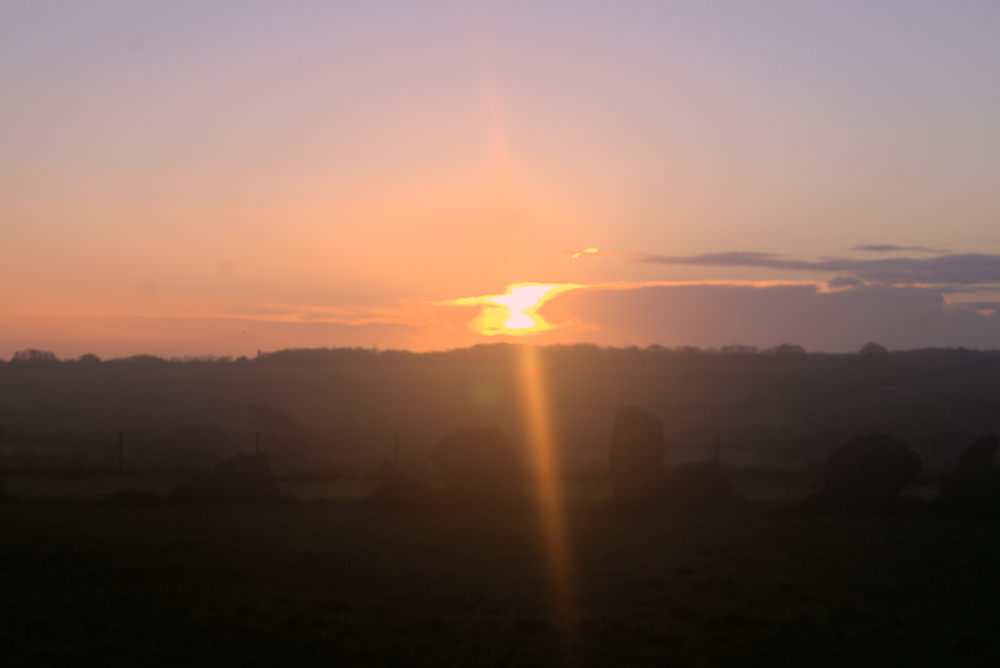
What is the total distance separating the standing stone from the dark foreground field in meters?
2.75

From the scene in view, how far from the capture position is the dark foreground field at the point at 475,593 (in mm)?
7203

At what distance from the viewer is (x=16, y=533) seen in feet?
43.4

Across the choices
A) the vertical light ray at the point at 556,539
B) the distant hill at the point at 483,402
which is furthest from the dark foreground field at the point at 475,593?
the distant hill at the point at 483,402

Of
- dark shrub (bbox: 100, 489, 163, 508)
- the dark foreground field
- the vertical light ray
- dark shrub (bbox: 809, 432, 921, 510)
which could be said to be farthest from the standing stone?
dark shrub (bbox: 100, 489, 163, 508)

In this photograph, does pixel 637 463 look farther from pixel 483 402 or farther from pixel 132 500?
pixel 483 402

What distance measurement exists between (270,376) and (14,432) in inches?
1053

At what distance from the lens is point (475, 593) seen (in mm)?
9500

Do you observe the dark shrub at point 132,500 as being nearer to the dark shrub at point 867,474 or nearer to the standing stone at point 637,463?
the standing stone at point 637,463

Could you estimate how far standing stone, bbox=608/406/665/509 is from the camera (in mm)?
18269

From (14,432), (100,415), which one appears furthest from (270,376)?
(14,432)

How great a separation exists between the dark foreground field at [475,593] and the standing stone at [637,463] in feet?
9.03

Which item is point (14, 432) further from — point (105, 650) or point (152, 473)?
point (105, 650)

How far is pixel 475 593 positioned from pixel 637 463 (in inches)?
383

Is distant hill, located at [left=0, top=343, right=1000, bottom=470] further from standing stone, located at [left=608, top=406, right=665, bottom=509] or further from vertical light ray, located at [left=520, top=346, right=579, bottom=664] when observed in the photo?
standing stone, located at [left=608, top=406, right=665, bottom=509]
